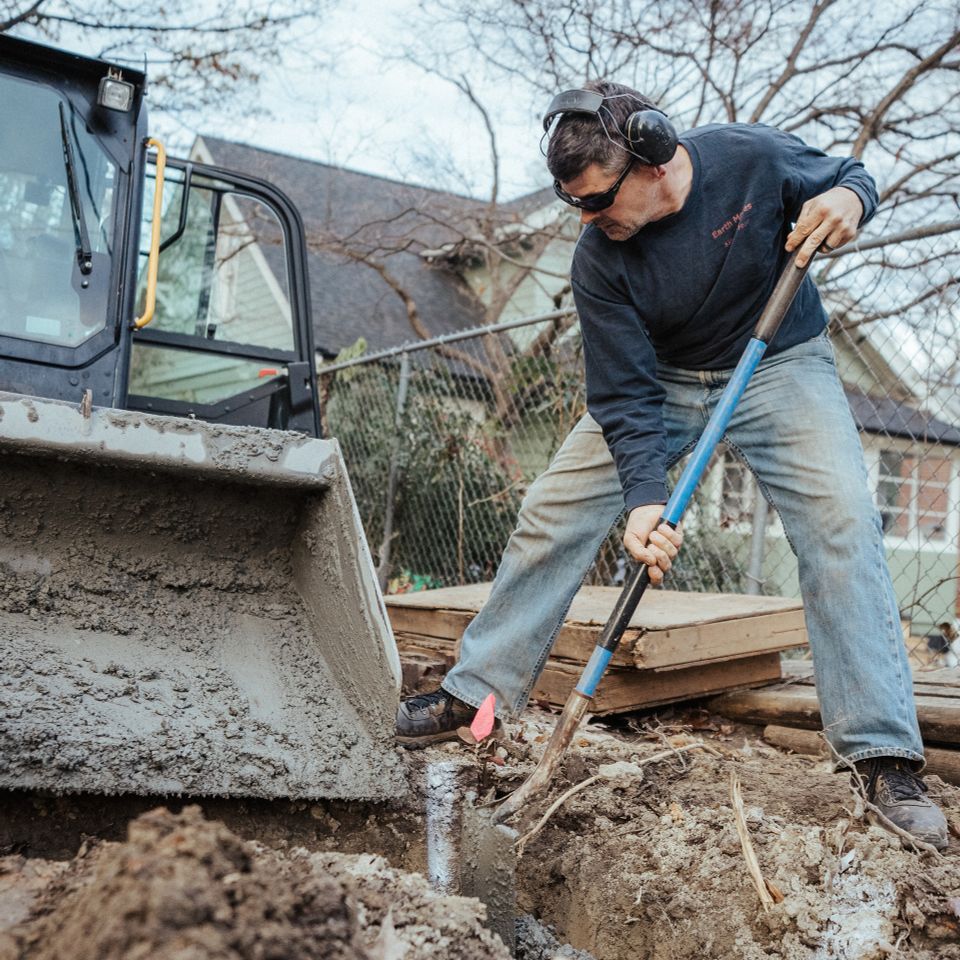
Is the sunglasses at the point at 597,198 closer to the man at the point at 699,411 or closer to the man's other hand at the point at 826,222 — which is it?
the man at the point at 699,411

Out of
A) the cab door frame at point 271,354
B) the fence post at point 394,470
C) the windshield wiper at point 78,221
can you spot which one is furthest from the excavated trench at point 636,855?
the fence post at point 394,470

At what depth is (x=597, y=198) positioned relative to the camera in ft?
8.50

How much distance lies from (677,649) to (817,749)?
0.57 metres

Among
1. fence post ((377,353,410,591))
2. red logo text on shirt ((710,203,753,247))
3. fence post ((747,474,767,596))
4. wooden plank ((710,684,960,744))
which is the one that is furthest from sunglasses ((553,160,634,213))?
fence post ((377,353,410,591))

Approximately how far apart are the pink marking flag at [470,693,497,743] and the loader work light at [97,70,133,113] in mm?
2440

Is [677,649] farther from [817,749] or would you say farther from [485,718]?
[485,718]

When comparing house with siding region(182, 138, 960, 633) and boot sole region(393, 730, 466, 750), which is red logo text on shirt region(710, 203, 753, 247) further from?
house with siding region(182, 138, 960, 633)

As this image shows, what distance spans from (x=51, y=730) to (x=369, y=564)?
90cm

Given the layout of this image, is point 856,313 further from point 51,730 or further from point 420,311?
point 420,311

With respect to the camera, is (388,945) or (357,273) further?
(357,273)

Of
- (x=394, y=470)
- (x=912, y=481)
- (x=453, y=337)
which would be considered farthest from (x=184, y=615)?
(x=394, y=470)

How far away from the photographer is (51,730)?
221 centimetres

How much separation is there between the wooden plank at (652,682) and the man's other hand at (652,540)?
100cm

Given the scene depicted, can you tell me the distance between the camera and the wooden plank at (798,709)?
3.01 m
